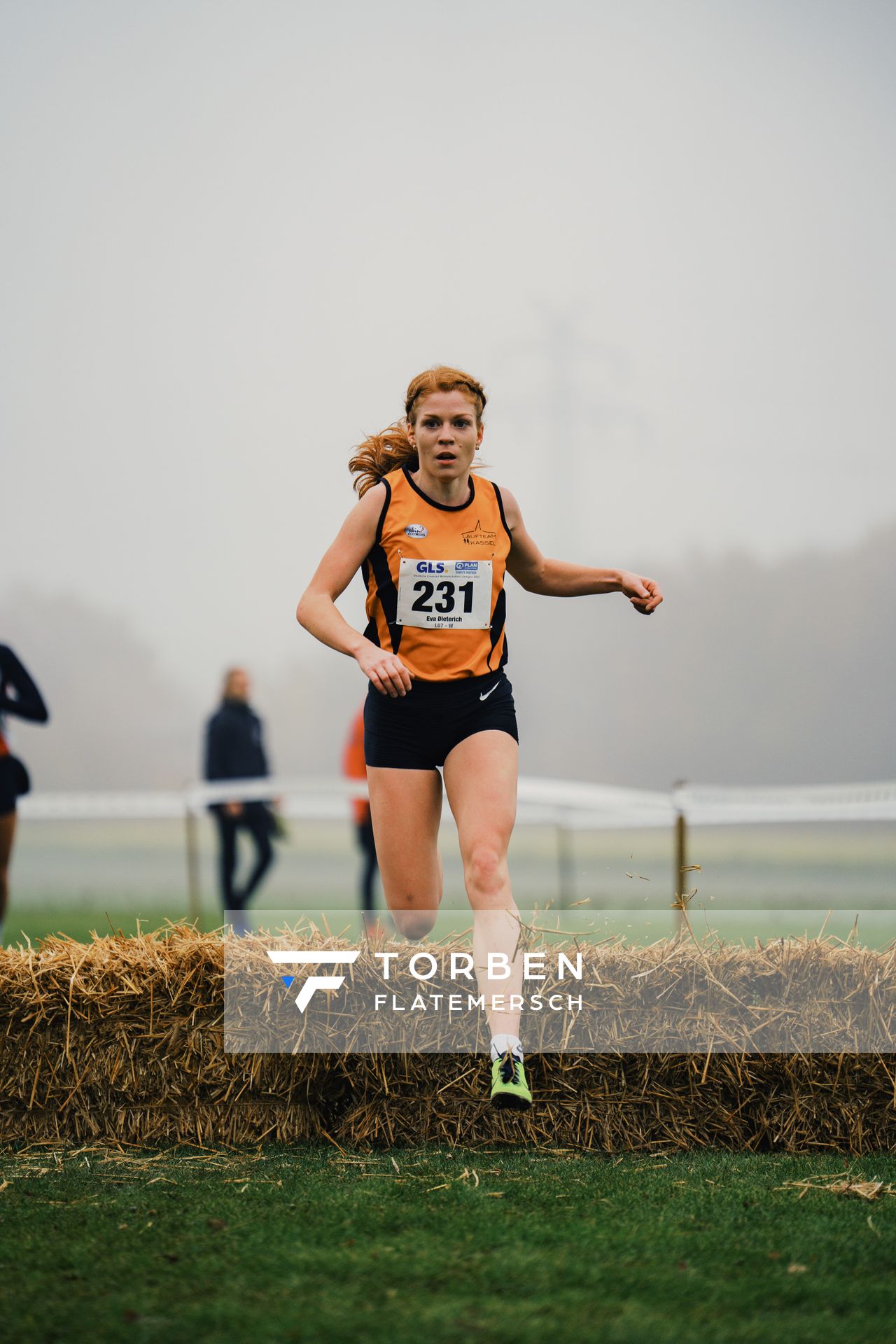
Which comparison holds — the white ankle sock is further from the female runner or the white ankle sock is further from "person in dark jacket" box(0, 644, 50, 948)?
"person in dark jacket" box(0, 644, 50, 948)

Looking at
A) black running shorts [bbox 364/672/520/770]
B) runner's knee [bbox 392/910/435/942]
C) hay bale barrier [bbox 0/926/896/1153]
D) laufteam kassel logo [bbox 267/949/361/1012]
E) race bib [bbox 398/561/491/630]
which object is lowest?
hay bale barrier [bbox 0/926/896/1153]

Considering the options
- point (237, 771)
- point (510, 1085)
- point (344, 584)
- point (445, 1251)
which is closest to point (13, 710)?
point (344, 584)

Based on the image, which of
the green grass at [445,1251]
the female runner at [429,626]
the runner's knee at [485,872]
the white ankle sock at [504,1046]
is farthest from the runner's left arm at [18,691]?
the white ankle sock at [504,1046]

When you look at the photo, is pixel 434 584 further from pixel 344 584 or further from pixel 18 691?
pixel 18 691

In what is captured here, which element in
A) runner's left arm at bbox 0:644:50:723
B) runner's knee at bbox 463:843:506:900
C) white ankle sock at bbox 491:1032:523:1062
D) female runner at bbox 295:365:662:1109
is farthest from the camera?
runner's left arm at bbox 0:644:50:723

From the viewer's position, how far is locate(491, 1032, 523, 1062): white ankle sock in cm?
359

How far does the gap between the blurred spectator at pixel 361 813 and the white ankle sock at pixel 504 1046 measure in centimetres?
546

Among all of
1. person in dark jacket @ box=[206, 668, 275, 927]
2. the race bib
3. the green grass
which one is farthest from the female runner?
person in dark jacket @ box=[206, 668, 275, 927]

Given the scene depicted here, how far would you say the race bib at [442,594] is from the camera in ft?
13.6

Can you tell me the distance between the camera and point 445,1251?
2.72 m

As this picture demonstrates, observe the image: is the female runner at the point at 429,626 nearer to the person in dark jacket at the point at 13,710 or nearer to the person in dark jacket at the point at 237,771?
the person in dark jacket at the point at 13,710

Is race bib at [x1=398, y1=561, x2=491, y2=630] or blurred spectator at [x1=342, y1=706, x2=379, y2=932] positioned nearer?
race bib at [x1=398, y1=561, x2=491, y2=630]

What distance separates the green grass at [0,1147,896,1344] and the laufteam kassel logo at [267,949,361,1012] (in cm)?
51

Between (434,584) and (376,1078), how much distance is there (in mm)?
1629
